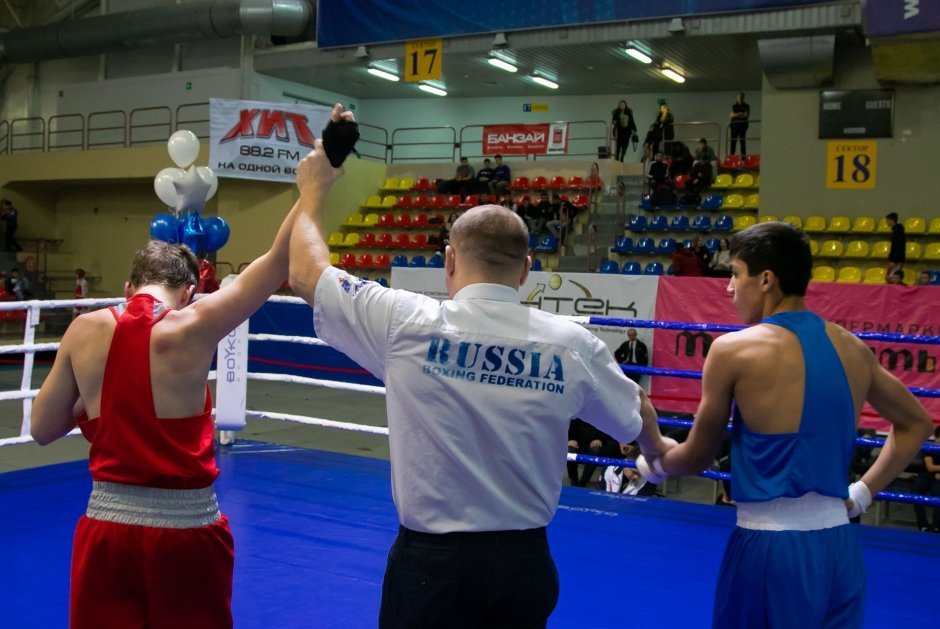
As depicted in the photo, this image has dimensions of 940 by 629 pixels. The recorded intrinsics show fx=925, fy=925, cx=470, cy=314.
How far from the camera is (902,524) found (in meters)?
7.14

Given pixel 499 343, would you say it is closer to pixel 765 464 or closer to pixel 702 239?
pixel 765 464

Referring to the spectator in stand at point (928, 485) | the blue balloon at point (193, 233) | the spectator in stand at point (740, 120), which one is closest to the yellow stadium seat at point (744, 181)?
the spectator in stand at point (740, 120)

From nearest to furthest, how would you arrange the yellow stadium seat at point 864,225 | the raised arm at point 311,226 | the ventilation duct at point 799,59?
the raised arm at point 311,226, the ventilation duct at point 799,59, the yellow stadium seat at point 864,225

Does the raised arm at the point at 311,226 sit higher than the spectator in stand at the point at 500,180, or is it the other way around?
the spectator in stand at the point at 500,180

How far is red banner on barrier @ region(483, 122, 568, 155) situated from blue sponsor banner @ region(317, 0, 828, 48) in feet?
9.60

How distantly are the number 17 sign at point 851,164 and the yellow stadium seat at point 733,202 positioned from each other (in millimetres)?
1646

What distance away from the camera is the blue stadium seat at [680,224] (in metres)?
15.2

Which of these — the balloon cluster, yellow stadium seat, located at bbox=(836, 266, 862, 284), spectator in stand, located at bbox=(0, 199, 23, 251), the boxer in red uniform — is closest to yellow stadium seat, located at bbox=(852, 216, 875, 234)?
yellow stadium seat, located at bbox=(836, 266, 862, 284)

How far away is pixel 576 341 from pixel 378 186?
59.1 ft

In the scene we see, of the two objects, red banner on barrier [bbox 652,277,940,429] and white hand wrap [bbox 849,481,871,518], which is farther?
red banner on barrier [bbox 652,277,940,429]

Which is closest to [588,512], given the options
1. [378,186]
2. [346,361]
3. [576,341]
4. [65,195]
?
[576,341]

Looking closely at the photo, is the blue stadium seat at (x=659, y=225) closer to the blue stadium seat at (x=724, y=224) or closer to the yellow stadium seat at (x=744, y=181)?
the blue stadium seat at (x=724, y=224)

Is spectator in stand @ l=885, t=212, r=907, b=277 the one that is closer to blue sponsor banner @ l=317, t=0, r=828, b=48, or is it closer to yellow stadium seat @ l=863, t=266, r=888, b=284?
yellow stadium seat @ l=863, t=266, r=888, b=284

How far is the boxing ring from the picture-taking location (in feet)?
12.5
